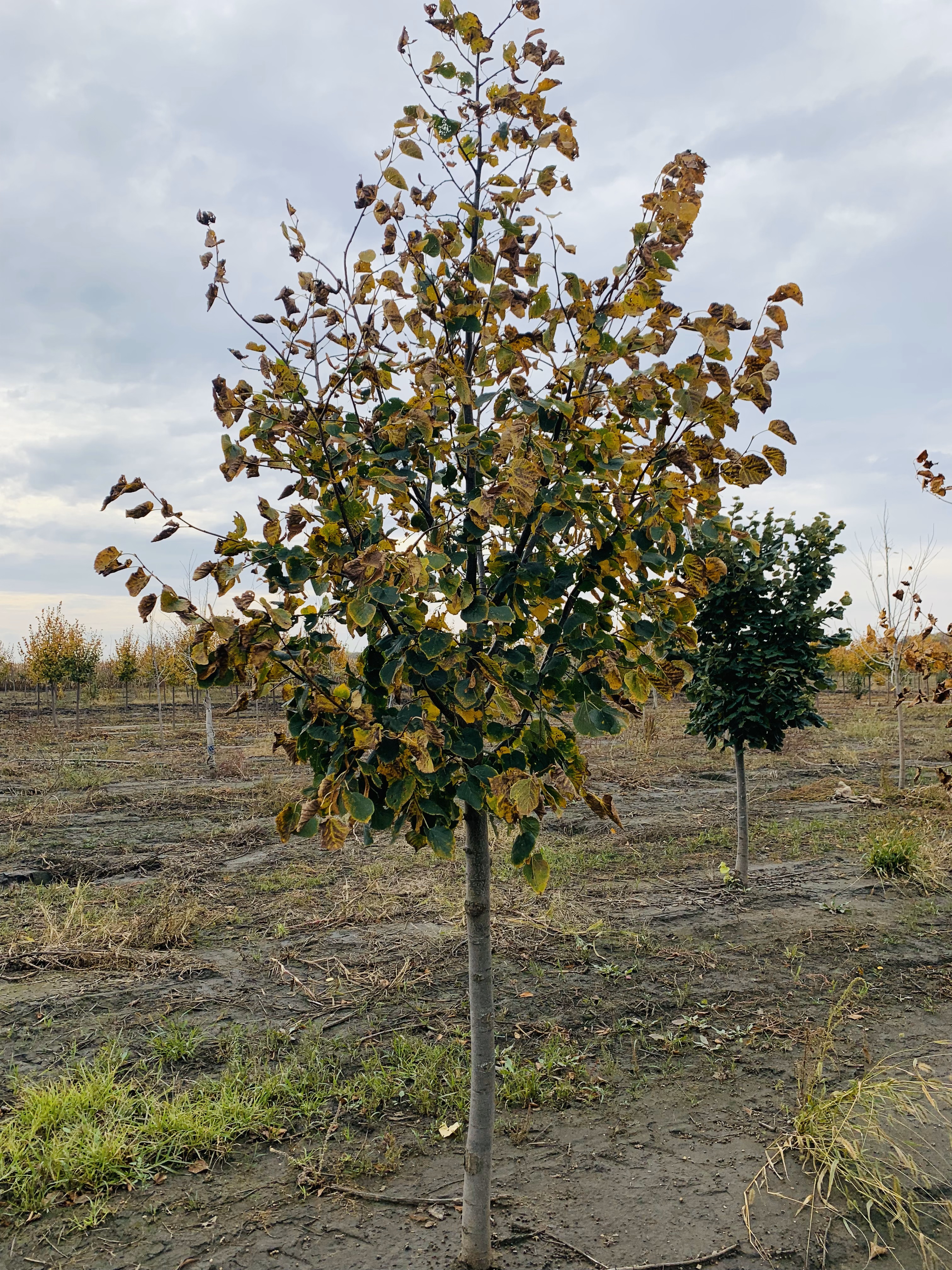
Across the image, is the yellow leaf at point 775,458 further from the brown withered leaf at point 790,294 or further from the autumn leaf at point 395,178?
the autumn leaf at point 395,178

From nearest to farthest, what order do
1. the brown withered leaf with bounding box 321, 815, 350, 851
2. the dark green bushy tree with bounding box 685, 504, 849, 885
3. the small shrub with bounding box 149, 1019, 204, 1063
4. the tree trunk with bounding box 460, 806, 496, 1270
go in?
the brown withered leaf with bounding box 321, 815, 350, 851 < the tree trunk with bounding box 460, 806, 496, 1270 < the small shrub with bounding box 149, 1019, 204, 1063 < the dark green bushy tree with bounding box 685, 504, 849, 885

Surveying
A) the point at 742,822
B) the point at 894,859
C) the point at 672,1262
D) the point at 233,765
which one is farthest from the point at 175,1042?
the point at 233,765

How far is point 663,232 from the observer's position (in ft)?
6.43

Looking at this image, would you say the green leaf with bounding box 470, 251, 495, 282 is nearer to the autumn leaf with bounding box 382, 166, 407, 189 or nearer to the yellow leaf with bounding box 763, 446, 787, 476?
the autumn leaf with bounding box 382, 166, 407, 189

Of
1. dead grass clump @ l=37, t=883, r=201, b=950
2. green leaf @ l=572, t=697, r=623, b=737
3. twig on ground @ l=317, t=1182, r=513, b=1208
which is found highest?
green leaf @ l=572, t=697, r=623, b=737

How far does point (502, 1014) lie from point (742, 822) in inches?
129

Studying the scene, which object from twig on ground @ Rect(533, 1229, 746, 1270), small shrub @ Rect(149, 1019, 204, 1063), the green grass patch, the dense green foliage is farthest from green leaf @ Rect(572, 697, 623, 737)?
the dense green foliage

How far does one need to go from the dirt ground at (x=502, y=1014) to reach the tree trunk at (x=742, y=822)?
239mm

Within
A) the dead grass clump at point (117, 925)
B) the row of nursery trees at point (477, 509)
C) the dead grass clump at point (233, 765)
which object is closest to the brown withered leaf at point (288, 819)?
the row of nursery trees at point (477, 509)

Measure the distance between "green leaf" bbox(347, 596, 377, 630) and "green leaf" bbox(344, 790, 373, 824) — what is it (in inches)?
16.9

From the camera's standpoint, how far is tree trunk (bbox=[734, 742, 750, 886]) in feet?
22.6

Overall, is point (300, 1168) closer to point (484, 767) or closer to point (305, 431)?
point (484, 767)

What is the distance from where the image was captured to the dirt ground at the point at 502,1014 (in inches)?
112

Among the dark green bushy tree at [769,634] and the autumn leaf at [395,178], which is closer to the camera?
the autumn leaf at [395,178]
